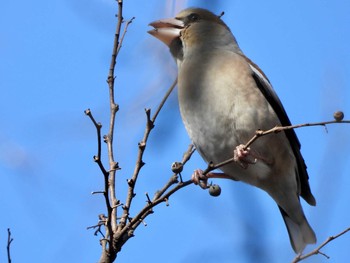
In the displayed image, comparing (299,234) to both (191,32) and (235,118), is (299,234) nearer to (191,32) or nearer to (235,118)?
(235,118)

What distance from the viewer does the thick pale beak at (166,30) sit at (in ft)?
15.5

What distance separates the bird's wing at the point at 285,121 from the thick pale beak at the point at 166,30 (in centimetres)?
71

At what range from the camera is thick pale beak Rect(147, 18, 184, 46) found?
4738mm

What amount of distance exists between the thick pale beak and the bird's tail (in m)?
1.71

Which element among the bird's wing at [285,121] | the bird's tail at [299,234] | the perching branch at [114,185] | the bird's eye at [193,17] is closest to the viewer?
the perching branch at [114,185]

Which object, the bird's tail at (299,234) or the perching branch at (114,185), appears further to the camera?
the bird's tail at (299,234)

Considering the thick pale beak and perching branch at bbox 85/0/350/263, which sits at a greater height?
the thick pale beak

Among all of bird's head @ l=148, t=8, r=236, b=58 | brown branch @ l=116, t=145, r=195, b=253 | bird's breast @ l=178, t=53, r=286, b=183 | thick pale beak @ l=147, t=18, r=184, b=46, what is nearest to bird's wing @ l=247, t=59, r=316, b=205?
bird's breast @ l=178, t=53, r=286, b=183

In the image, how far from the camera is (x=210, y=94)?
4184 millimetres

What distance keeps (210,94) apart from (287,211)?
122 centimetres

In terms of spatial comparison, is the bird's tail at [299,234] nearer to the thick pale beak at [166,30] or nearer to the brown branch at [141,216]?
the thick pale beak at [166,30]

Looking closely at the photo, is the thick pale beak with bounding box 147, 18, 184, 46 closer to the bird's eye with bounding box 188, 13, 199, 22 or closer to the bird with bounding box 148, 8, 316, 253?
the bird with bounding box 148, 8, 316, 253

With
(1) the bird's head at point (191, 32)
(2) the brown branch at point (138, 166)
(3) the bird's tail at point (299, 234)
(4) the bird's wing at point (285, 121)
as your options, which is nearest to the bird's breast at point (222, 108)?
(4) the bird's wing at point (285, 121)

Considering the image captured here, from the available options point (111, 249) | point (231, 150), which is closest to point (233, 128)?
point (231, 150)
